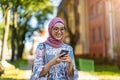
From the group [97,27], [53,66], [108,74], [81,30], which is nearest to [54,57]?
[53,66]

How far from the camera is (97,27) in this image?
4528cm

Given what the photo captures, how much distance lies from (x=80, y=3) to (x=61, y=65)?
50.5 metres

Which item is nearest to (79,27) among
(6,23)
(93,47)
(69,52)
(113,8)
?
(93,47)

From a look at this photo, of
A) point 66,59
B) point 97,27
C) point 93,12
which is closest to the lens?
point 66,59

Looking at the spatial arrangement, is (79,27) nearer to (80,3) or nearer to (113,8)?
(80,3)

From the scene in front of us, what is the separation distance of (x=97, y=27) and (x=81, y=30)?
32.8ft

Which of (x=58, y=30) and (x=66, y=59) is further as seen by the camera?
(x=58, y=30)

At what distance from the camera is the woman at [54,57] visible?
4.32 meters

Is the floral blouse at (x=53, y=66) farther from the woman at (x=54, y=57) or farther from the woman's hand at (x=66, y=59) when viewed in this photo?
the woman's hand at (x=66, y=59)

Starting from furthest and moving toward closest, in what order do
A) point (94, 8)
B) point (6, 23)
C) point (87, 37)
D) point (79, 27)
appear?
point (79, 27) → point (87, 37) → point (94, 8) → point (6, 23)

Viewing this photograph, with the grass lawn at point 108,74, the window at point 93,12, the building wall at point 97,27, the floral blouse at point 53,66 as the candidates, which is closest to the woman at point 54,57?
the floral blouse at point 53,66

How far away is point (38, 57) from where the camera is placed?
171 inches

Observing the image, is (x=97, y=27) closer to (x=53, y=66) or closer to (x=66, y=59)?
(x=53, y=66)

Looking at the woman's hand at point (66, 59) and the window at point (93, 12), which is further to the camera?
the window at point (93, 12)
